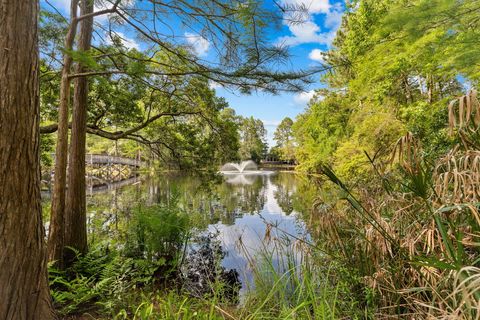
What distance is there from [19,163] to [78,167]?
2.26 metres

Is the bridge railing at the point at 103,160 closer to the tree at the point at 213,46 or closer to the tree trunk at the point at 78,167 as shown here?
the tree trunk at the point at 78,167

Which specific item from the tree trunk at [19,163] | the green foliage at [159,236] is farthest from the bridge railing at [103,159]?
the tree trunk at [19,163]

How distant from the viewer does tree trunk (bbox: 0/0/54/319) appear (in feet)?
4.71

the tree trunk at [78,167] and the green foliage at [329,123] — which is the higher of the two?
the green foliage at [329,123]

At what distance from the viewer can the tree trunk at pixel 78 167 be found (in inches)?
135

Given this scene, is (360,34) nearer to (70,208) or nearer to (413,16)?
(413,16)

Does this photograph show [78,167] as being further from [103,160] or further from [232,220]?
[103,160]

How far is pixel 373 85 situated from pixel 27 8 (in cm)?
962

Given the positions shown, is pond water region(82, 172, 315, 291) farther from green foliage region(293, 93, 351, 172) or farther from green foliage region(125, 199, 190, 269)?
green foliage region(293, 93, 351, 172)

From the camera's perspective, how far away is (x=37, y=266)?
1.62 metres

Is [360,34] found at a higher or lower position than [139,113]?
higher

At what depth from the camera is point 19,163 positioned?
1487 millimetres

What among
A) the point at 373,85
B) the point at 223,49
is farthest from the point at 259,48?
the point at 373,85

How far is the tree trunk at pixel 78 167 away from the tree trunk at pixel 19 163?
2055 millimetres
